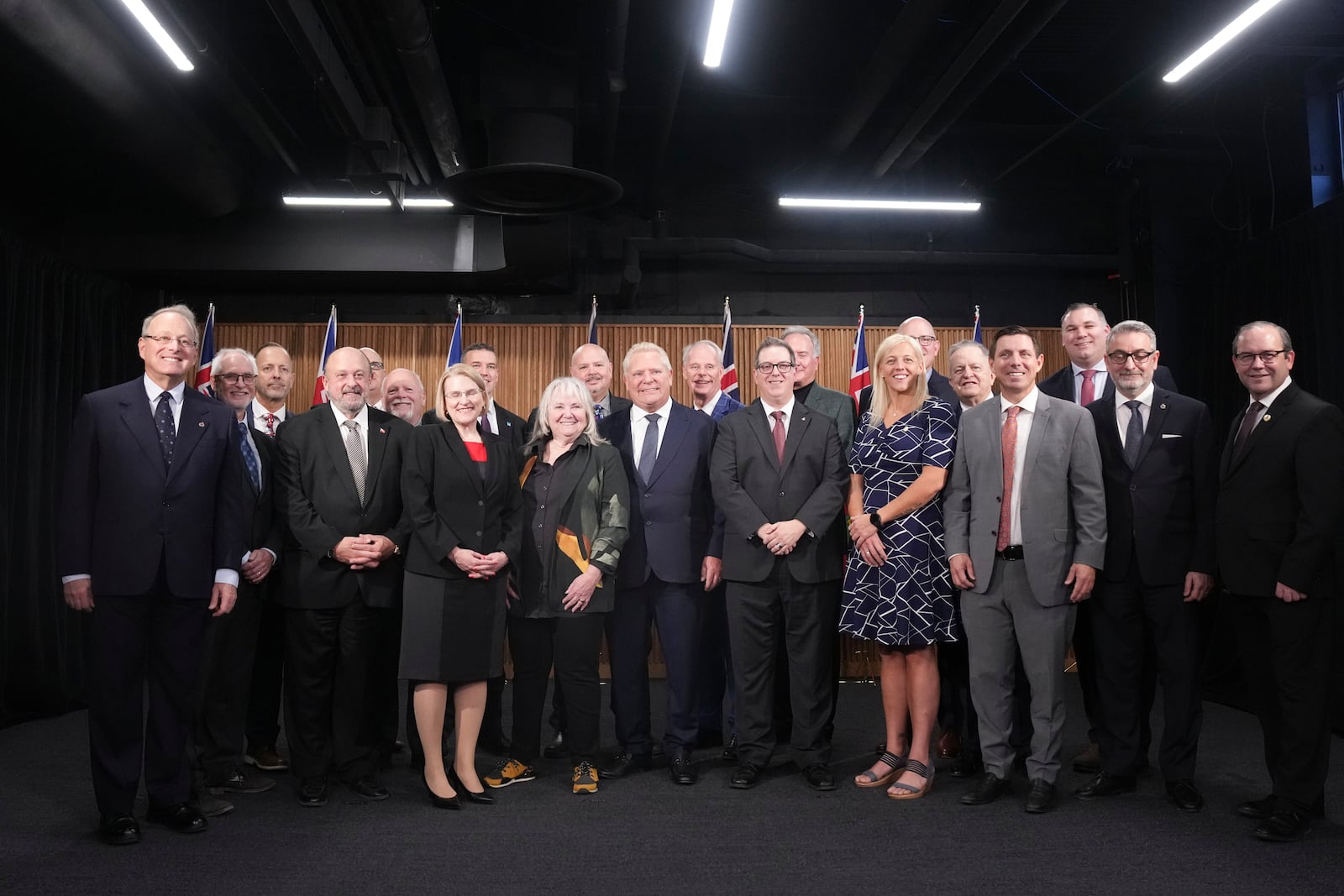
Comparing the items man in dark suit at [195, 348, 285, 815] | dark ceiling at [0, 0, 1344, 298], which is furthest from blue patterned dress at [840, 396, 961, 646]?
dark ceiling at [0, 0, 1344, 298]

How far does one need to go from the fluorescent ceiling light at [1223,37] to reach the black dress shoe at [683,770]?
4230 mm

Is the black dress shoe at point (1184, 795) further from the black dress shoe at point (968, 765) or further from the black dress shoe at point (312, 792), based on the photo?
the black dress shoe at point (312, 792)

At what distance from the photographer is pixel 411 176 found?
7227 millimetres

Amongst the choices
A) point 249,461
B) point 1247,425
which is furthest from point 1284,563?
point 249,461

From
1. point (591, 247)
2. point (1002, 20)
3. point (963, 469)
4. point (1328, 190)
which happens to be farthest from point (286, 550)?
point (1328, 190)

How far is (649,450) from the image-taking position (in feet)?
13.4

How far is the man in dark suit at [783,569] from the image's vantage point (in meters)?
3.73

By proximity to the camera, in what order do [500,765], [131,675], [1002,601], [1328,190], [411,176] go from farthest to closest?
[411,176] < [1328,190] < [500,765] < [1002,601] < [131,675]

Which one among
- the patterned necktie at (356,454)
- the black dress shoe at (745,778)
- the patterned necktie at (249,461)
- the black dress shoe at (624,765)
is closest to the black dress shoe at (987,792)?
the black dress shoe at (745,778)

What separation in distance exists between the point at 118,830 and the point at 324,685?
31.1 inches

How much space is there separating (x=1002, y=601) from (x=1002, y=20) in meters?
3.14

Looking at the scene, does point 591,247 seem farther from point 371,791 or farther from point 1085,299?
point 371,791

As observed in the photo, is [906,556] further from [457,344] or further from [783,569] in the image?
[457,344]

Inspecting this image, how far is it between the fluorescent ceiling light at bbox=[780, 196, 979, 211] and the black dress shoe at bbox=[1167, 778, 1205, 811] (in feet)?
15.6
